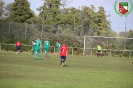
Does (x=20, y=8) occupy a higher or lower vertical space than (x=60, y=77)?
higher

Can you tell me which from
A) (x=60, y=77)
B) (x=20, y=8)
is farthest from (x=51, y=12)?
(x=60, y=77)

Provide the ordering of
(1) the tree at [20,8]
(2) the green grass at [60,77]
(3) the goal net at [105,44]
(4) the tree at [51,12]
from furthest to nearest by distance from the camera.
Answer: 1. (4) the tree at [51,12]
2. (3) the goal net at [105,44]
3. (1) the tree at [20,8]
4. (2) the green grass at [60,77]

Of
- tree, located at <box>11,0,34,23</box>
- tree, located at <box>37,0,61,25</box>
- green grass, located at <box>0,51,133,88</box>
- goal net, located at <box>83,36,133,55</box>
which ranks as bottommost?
green grass, located at <box>0,51,133,88</box>

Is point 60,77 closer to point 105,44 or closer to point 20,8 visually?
point 20,8

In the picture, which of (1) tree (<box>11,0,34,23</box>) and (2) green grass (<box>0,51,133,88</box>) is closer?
(2) green grass (<box>0,51,133,88</box>)

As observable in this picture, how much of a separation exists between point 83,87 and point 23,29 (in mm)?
32484

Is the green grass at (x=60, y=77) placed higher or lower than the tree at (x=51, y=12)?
lower

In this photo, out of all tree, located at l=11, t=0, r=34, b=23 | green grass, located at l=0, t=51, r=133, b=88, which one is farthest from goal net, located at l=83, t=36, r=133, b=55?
green grass, located at l=0, t=51, r=133, b=88

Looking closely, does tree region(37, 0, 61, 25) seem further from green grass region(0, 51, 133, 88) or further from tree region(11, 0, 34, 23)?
green grass region(0, 51, 133, 88)

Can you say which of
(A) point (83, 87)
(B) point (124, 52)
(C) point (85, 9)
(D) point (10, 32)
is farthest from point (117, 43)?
(A) point (83, 87)

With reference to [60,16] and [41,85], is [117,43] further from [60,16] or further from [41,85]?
[41,85]

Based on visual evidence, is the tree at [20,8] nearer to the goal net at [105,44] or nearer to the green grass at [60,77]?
the green grass at [60,77]

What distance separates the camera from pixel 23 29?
43531mm

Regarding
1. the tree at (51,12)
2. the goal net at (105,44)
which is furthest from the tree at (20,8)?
the tree at (51,12)
